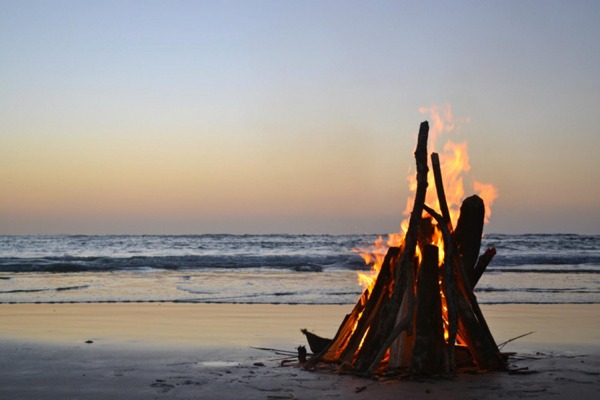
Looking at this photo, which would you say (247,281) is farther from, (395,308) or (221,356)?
(395,308)

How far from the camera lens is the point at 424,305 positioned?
8320mm

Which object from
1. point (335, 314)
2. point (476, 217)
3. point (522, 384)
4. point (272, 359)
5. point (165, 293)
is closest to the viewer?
point (522, 384)

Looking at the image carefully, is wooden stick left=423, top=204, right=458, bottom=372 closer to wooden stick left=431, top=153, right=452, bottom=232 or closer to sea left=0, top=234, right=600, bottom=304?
wooden stick left=431, top=153, right=452, bottom=232

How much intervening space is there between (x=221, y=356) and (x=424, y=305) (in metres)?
3.56

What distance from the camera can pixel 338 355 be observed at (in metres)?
9.30

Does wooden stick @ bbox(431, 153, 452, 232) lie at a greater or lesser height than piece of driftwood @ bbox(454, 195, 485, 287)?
greater

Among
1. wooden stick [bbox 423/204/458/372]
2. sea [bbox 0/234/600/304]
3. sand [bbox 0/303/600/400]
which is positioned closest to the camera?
sand [bbox 0/303/600/400]

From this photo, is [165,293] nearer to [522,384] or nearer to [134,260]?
[522,384]

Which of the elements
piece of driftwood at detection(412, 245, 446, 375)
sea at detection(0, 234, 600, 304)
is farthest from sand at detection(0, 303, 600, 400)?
sea at detection(0, 234, 600, 304)

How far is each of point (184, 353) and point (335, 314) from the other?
19.7 feet

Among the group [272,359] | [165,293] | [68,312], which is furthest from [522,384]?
[165,293]

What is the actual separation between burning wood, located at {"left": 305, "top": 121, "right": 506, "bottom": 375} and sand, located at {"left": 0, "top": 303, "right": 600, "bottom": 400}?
313 millimetres

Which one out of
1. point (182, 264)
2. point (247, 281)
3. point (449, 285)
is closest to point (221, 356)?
point (449, 285)

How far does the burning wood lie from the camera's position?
27.4 ft
